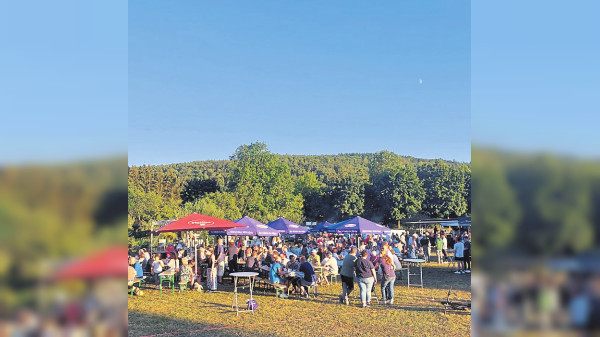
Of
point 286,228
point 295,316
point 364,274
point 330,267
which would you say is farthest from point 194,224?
point 286,228

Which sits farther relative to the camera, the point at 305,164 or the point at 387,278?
the point at 305,164

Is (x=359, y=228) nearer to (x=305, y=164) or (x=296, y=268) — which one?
(x=296, y=268)

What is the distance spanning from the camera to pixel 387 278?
12992 mm

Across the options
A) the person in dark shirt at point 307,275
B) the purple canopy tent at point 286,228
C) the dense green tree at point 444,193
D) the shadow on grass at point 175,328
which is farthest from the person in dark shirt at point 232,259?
the dense green tree at point 444,193

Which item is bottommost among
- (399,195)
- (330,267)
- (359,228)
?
(330,267)

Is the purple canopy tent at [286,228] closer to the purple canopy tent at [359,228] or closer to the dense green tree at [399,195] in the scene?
the purple canopy tent at [359,228]

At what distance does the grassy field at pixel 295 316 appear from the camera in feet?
32.0

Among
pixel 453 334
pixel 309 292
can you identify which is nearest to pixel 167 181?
pixel 309 292
